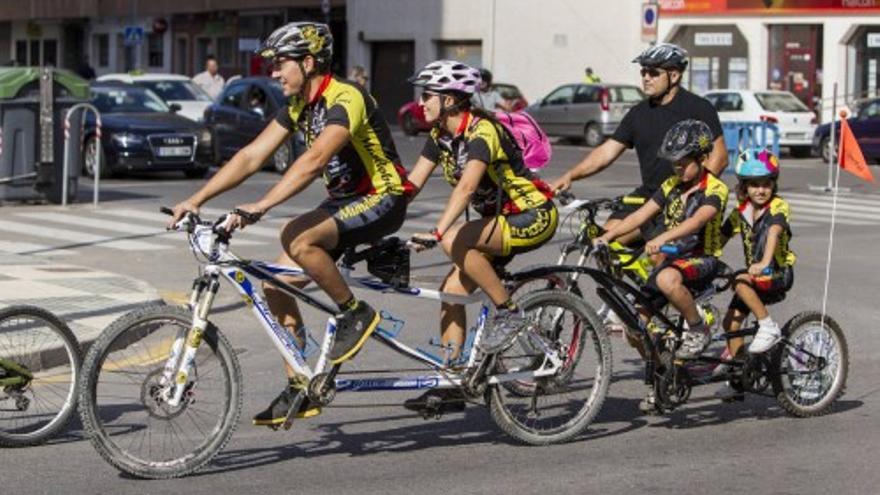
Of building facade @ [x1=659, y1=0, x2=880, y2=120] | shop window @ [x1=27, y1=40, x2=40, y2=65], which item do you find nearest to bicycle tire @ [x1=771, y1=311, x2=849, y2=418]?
building facade @ [x1=659, y1=0, x2=880, y2=120]

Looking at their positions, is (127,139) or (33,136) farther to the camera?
(127,139)

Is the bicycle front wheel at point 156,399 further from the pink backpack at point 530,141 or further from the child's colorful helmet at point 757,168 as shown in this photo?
the child's colorful helmet at point 757,168

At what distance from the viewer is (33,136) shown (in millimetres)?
22203

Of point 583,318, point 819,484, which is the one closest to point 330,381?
point 583,318

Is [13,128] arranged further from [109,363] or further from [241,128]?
[109,363]

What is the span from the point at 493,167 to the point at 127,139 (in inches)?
749

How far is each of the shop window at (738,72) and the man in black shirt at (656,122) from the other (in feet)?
126

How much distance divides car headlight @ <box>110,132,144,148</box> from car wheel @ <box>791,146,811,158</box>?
1822 cm

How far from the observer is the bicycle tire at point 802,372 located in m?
9.36

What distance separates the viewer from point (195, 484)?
7.64 metres

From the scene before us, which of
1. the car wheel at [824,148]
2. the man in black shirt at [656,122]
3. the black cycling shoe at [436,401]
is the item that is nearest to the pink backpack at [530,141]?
the man in black shirt at [656,122]

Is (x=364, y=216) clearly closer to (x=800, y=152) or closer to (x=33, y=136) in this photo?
(x=33, y=136)

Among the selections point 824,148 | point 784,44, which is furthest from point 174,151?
point 784,44

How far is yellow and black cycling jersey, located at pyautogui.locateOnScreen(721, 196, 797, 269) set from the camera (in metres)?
9.39
